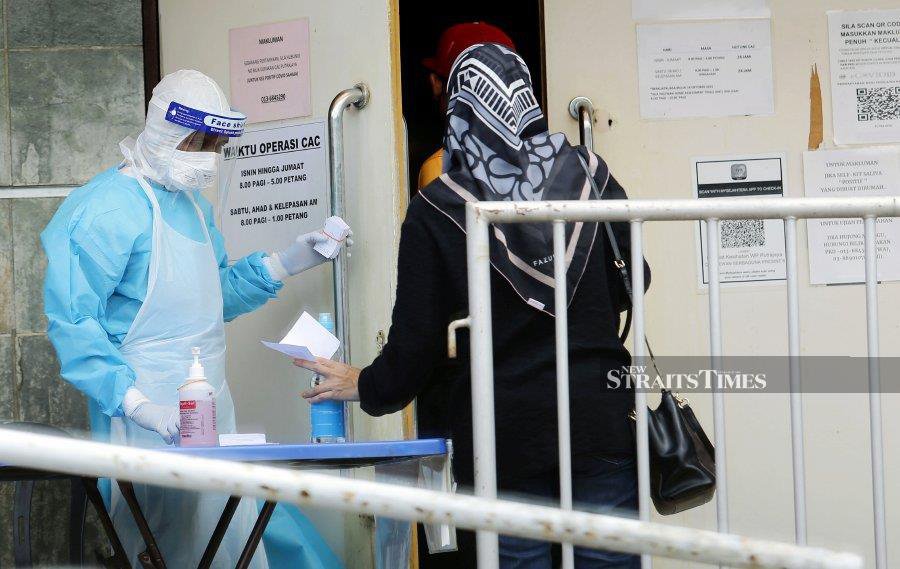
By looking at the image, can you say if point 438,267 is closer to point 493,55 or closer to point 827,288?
point 493,55

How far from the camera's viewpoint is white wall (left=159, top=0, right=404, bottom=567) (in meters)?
3.73

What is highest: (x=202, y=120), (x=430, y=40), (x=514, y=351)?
(x=430, y=40)

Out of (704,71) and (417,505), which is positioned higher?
(704,71)

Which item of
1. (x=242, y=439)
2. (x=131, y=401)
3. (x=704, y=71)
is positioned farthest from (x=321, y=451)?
(x=704, y=71)

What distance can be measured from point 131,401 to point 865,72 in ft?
8.70

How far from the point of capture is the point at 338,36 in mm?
3857

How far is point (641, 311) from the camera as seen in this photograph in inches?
89.7

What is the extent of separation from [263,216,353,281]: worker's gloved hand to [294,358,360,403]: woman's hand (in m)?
0.83

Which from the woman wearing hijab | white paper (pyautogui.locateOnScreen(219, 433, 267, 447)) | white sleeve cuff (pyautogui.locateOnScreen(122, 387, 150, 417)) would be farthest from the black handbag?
white sleeve cuff (pyautogui.locateOnScreen(122, 387, 150, 417))

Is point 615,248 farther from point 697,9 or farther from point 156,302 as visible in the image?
point 697,9

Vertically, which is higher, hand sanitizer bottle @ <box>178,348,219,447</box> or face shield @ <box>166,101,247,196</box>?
face shield @ <box>166,101,247,196</box>

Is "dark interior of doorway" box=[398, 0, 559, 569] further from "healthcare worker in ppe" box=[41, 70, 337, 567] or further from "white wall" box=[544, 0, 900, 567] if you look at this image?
"healthcare worker in ppe" box=[41, 70, 337, 567]

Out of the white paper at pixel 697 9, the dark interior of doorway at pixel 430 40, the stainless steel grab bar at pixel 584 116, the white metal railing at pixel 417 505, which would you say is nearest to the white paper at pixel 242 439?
the white metal railing at pixel 417 505

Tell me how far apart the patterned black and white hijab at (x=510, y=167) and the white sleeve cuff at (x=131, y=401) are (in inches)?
40.3
